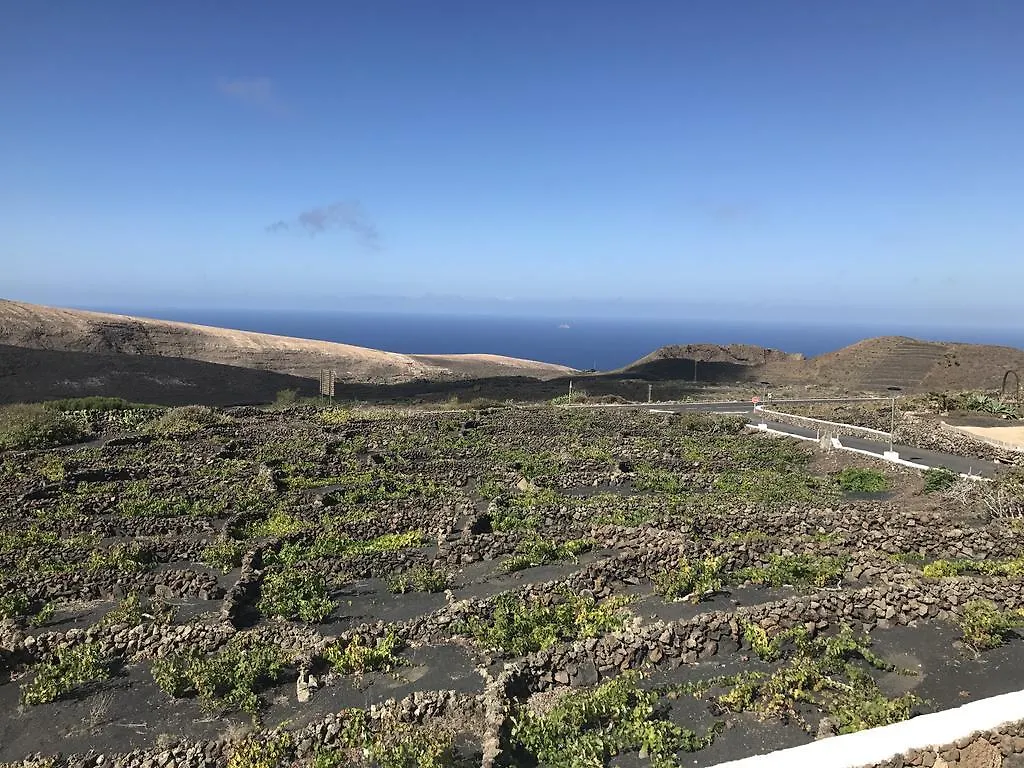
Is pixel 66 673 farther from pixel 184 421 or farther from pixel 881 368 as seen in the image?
pixel 881 368

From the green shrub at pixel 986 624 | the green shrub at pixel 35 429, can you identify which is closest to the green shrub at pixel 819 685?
the green shrub at pixel 986 624

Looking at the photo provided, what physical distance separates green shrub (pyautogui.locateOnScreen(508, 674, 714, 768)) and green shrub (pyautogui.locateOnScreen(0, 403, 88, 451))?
2880cm

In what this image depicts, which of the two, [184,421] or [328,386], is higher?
[328,386]

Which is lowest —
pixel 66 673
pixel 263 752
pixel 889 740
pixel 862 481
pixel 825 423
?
pixel 66 673

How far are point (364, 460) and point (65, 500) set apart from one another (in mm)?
10067

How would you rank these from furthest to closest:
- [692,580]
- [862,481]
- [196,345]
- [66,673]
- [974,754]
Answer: [196,345] → [862,481] → [692,580] → [66,673] → [974,754]

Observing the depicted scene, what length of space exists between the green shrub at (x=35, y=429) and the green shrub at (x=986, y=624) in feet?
109

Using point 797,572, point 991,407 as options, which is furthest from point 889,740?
point 991,407

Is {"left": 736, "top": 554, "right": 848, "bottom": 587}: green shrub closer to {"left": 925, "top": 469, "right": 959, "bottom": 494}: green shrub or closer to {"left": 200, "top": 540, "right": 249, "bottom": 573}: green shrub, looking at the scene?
{"left": 925, "top": 469, "right": 959, "bottom": 494}: green shrub

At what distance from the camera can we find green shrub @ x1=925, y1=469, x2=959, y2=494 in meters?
21.7

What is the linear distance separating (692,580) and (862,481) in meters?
13.7

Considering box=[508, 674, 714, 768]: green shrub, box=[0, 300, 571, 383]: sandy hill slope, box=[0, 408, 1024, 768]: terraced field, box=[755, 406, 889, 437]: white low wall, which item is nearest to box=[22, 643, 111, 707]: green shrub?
box=[0, 408, 1024, 768]: terraced field

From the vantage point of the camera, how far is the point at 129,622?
11703mm

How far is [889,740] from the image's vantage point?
7398mm
